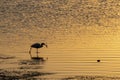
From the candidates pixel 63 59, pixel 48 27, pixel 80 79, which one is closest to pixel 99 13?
pixel 48 27

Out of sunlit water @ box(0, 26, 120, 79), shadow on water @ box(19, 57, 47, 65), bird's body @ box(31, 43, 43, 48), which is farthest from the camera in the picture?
bird's body @ box(31, 43, 43, 48)

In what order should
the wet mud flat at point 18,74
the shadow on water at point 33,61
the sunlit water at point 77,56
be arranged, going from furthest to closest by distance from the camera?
1. the shadow on water at point 33,61
2. the sunlit water at point 77,56
3. the wet mud flat at point 18,74

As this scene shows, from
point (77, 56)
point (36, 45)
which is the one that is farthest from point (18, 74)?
point (36, 45)

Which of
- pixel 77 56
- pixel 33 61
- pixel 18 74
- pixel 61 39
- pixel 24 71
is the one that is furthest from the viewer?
pixel 61 39

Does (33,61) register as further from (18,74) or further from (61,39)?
(61,39)

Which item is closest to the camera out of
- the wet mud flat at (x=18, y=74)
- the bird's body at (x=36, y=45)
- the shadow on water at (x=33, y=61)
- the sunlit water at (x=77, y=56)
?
the wet mud flat at (x=18, y=74)

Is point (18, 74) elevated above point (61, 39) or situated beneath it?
situated beneath

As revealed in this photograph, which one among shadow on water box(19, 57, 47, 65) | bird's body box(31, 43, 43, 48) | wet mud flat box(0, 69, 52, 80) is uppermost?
bird's body box(31, 43, 43, 48)

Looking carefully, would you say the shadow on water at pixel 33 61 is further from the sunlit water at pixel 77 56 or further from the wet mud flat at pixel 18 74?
the wet mud flat at pixel 18 74

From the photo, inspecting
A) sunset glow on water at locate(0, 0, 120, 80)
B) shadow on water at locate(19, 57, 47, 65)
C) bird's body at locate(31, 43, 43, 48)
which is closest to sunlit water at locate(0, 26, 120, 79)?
sunset glow on water at locate(0, 0, 120, 80)

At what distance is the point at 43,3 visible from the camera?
147ft

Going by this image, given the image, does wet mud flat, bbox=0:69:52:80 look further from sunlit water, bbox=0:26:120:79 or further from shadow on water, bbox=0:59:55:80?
sunlit water, bbox=0:26:120:79

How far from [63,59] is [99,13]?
17.1 m

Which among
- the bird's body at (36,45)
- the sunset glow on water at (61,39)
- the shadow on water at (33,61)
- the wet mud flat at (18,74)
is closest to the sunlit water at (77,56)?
the sunset glow on water at (61,39)
